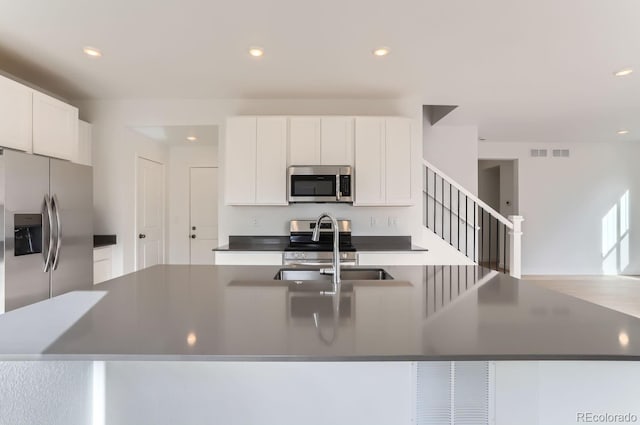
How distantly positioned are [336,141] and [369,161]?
425 millimetres

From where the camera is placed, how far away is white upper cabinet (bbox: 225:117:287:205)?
3643mm

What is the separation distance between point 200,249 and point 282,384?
4.61 metres

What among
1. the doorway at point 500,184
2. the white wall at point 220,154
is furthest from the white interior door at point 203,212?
the doorway at point 500,184

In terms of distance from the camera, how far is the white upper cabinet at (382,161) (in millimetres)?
3654

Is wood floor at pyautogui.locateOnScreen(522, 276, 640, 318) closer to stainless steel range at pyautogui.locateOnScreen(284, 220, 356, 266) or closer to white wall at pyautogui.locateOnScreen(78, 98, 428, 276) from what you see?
white wall at pyautogui.locateOnScreen(78, 98, 428, 276)

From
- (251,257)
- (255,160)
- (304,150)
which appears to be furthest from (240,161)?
→ (251,257)

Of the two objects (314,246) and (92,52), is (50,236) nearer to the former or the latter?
(92,52)

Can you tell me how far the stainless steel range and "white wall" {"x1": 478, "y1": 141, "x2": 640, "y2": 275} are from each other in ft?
13.0

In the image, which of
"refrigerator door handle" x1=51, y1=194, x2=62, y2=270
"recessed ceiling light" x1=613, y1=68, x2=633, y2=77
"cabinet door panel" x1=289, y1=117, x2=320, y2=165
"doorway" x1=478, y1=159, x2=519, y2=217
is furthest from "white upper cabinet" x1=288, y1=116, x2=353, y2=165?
"doorway" x1=478, y1=159, x2=519, y2=217

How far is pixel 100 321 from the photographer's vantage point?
1.03 m

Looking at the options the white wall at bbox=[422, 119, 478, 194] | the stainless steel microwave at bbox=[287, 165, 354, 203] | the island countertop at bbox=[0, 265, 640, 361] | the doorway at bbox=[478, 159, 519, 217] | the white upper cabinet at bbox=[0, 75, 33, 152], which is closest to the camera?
the island countertop at bbox=[0, 265, 640, 361]

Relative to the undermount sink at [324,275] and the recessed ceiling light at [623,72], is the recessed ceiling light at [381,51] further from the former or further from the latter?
the recessed ceiling light at [623,72]

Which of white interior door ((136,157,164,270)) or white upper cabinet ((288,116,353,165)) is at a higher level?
white upper cabinet ((288,116,353,165))

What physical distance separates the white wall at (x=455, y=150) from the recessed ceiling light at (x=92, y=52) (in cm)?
423
